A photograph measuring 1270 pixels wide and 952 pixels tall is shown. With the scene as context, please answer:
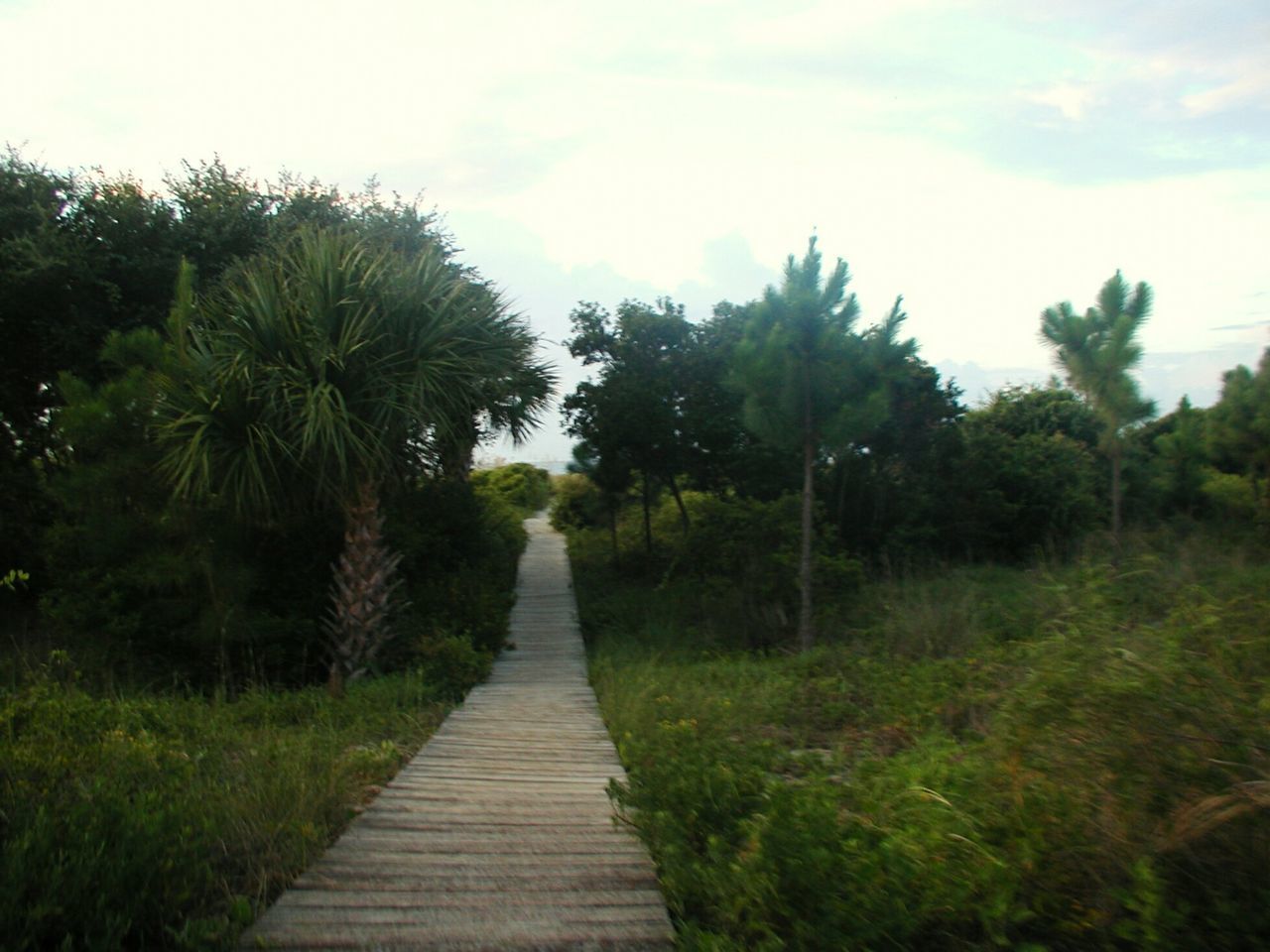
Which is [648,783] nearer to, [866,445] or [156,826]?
[156,826]

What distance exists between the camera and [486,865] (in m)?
4.90

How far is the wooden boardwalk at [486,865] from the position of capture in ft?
13.3

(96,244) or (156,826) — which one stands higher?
(96,244)

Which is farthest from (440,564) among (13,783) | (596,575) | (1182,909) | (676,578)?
(1182,909)

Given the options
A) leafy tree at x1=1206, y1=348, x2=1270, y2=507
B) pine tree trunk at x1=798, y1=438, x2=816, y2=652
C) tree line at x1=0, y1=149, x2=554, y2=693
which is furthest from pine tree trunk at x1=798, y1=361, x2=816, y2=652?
leafy tree at x1=1206, y1=348, x2=1270, y2=507

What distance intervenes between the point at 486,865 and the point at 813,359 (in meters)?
9.02

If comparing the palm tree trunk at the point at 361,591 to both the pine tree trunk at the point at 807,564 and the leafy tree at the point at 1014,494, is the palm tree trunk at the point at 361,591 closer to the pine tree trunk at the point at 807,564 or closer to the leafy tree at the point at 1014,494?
the pine tree trunk at the point at 807,564

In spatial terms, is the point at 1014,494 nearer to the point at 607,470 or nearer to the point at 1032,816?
the point at 607,470

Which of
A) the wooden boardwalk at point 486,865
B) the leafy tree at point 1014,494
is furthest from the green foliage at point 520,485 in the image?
the wooden boardwalk at point 486,865

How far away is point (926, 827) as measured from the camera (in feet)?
13.9

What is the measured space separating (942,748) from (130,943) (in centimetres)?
456

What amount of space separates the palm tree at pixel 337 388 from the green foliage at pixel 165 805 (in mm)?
2700

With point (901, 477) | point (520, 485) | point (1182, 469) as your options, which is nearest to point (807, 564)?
point (901, 477)

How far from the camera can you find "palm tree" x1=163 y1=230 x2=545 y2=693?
34.3 feet
